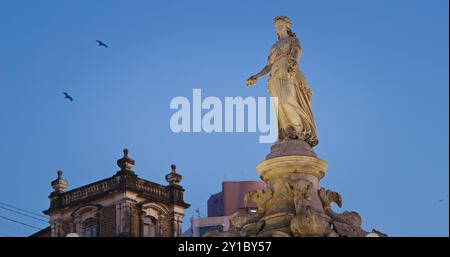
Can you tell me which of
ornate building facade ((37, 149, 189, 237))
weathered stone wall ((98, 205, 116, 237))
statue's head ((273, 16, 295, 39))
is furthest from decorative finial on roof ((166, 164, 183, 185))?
statue's head ((273, 16, 295, 39))

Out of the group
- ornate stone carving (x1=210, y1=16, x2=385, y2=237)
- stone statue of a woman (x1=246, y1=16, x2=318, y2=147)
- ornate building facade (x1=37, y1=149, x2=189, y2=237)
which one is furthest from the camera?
ornate building facade (x1=37, y1=149, x2=189, y2=237)

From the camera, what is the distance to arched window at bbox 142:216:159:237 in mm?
48306

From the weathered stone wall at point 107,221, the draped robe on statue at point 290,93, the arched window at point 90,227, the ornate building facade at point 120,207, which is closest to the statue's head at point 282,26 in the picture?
the draped robe on statue at point 290,93

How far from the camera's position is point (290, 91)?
15.9 meters

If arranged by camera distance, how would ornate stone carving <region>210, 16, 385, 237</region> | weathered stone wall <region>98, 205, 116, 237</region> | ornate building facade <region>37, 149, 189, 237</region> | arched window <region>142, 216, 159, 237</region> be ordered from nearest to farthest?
ornate stone carving <region>210, 16, 385, 237</region>
weathered stone wall <region>98, 205, 116, 237</region>
ornate building facade <region>37, 149, 189, 237</region>
arched window <region>142, 216, 159, 237</region>

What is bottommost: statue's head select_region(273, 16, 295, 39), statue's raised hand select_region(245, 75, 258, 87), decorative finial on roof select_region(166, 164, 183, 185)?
statue's raised hand select_region(245, 75, 258, 87)

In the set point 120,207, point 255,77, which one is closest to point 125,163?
point 120,207

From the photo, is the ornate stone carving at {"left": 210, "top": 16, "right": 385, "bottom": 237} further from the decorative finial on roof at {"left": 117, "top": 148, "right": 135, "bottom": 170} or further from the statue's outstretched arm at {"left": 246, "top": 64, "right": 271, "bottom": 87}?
the decorative finial on roof at {"left": 117, "top": 148, "right": 135, "bottom": 170}

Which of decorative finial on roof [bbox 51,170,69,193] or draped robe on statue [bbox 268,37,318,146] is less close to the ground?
decorative finial on roof [bbox 51,170,69,193]

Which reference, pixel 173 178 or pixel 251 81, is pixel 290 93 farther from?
pixel 173 178

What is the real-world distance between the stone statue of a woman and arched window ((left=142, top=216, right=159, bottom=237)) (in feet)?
107
